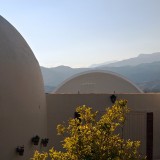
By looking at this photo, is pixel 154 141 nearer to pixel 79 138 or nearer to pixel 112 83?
pixel 112 83

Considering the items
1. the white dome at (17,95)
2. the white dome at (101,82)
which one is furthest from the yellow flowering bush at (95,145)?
the white dome at (101,82)

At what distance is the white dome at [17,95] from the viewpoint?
8.00m

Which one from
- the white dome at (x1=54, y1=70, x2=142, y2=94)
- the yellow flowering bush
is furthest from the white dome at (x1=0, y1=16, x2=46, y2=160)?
the white dome at (x1=54, y1=70, x2=142, y2=94)

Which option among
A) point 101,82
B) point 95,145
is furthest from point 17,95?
point 101,82

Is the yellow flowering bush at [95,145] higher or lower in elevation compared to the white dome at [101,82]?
lower

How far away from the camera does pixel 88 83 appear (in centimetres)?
1706

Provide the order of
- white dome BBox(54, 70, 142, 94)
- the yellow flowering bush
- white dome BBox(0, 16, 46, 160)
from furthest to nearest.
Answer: white dome BBox(54, 70, 142, 94)
white dome BBox(0, 16, 46, 160)
the yellow flowering bush

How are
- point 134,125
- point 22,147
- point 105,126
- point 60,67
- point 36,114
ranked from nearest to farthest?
point 105,126 → point 22,147 → point 36,114 → point 134,125 → point 60,67

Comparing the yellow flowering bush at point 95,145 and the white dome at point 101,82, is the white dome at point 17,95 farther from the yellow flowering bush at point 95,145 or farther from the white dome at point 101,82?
the white dome at point 101,82

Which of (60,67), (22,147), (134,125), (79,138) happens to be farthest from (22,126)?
(60,67)

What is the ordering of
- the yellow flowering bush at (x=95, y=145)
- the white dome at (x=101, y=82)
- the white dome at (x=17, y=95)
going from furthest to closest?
the white dome at (x=101, y=82), the white dome at (x=17, y=95), the yellow flowering bush at (x=95, y=145)

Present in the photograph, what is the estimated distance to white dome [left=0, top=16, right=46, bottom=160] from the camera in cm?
800

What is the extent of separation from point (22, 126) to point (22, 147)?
541mm

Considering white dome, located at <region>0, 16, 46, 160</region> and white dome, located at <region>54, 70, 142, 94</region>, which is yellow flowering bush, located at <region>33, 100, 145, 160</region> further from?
white dome, located at <region>54, 70, 142, 94</region>
